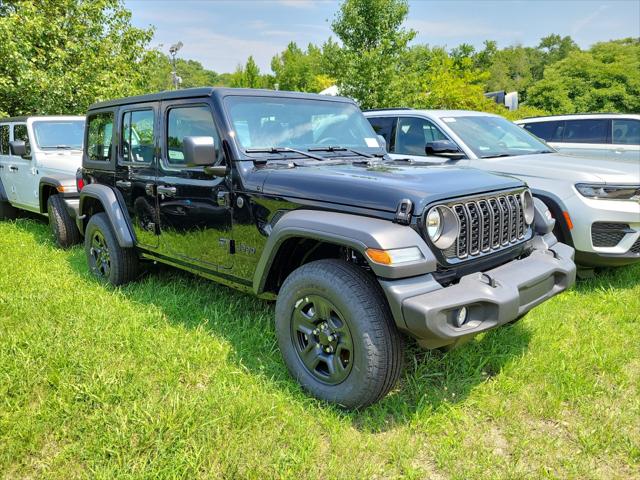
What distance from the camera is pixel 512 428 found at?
8.67 ft

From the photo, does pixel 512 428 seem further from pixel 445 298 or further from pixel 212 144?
pixel 212 144

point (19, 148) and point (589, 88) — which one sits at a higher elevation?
point (589, 88)

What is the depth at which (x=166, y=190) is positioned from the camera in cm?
391

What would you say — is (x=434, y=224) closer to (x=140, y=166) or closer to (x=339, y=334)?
(x=339, y=334)

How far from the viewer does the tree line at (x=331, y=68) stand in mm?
10375

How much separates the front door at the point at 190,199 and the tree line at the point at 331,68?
7.97 meters

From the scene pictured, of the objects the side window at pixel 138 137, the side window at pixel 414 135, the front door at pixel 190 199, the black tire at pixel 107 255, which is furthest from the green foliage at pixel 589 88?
the front door at pixel 190 199

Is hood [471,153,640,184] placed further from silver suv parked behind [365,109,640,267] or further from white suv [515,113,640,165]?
white suv [515,113,640,165]

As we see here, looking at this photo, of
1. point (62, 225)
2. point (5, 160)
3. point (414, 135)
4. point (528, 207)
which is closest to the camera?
point (528, 207)

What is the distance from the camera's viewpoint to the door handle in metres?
3.84

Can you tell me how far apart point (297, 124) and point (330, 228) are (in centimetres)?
143

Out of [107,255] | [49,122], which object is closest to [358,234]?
[107,255]

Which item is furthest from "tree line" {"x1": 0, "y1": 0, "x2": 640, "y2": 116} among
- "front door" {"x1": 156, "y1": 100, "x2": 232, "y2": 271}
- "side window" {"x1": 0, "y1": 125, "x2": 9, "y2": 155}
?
"front door" {"x1": 156, "y1": 100, "x2": 232, "y2": 271}

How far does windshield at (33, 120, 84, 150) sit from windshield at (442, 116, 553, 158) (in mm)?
5505
